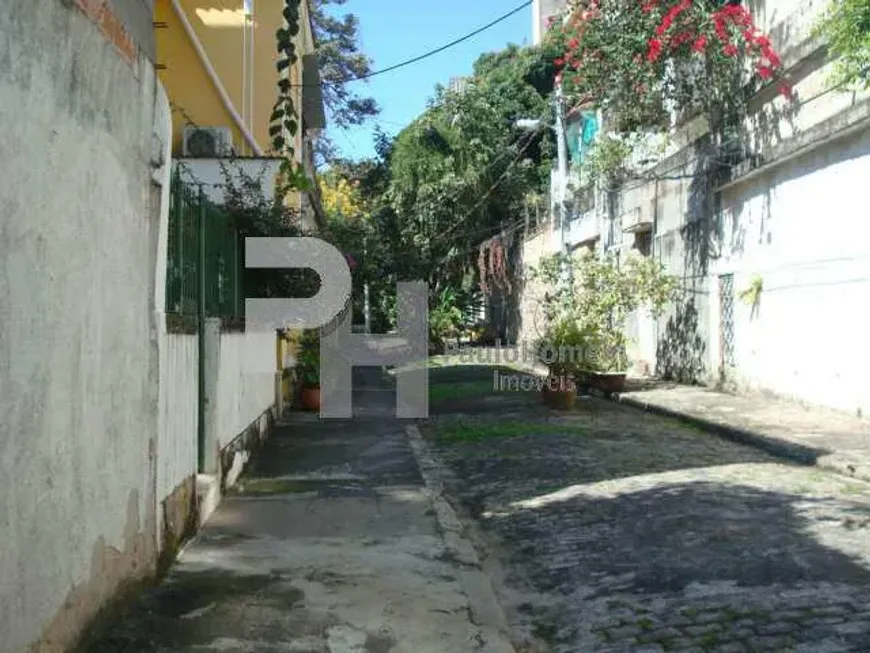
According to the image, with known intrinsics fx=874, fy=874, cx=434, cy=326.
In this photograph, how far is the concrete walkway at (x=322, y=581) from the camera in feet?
14.3

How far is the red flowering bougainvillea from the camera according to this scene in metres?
14.4

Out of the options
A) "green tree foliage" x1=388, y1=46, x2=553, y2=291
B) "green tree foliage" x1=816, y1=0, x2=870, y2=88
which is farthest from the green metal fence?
"green tree foliage" x1=388, y1=46, x2=553, y2=291

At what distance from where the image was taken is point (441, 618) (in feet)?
15.6

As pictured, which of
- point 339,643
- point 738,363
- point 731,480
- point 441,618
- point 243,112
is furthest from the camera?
point 738,363

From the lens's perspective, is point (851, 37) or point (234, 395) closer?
point (234, 395)

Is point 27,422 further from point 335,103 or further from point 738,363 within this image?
point 335,103

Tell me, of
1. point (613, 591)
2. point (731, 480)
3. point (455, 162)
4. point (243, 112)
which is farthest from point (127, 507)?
point (455, 162)

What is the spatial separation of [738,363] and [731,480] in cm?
781

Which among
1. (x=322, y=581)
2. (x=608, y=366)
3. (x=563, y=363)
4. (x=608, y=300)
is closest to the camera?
(x=322, y=581)

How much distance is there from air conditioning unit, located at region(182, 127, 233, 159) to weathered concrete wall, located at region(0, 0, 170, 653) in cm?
630

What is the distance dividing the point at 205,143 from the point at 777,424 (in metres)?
8.33

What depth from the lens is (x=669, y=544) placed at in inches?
238

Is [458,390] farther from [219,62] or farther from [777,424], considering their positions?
[219,62]
